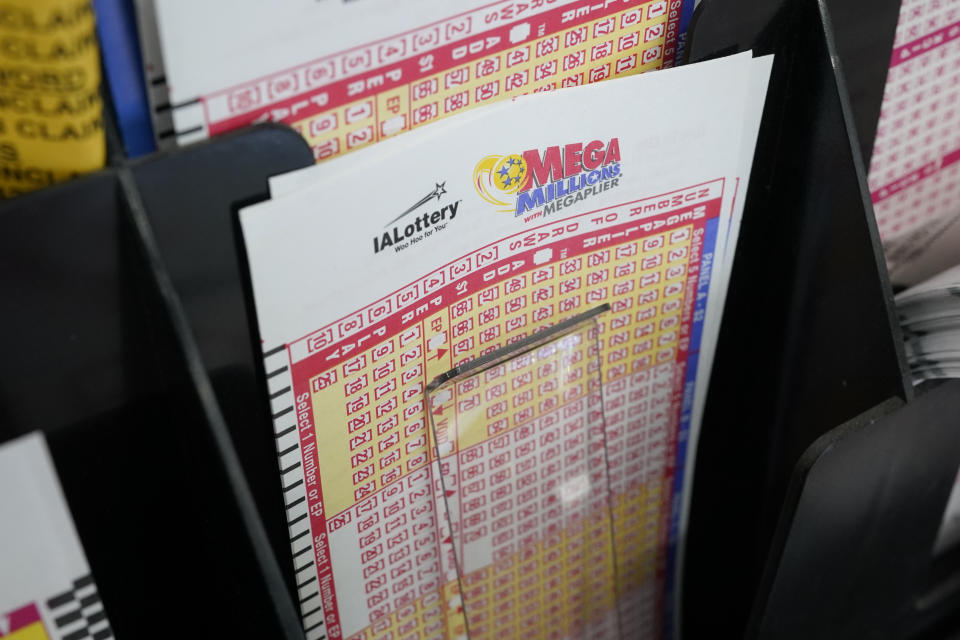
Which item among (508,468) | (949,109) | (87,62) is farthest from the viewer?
(949,109)

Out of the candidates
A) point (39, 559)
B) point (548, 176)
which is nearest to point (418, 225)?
point (548, 176)

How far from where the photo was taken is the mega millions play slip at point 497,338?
1.44 feet

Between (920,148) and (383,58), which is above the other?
(383,58)

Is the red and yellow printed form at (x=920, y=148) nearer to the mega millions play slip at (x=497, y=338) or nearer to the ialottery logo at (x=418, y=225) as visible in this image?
the mega millions play slip at (x=497, y=338)

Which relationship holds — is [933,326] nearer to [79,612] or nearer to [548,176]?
[548,176]

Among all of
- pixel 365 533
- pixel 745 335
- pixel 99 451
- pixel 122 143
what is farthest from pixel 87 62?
pixel 745 335

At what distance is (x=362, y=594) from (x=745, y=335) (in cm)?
29

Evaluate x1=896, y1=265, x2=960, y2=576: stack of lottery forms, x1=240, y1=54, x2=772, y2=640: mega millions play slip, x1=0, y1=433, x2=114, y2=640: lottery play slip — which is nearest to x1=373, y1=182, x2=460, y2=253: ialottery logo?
x1=240, y1=54, x2=772, y2=640: mega millions play slip

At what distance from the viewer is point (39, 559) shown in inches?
15.1

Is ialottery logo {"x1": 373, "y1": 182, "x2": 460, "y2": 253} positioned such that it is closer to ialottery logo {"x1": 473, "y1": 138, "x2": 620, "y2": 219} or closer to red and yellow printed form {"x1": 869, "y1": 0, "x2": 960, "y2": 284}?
ialottery logo {"x1": 473, "y1": 138, "x2": 620, "y2": 219}


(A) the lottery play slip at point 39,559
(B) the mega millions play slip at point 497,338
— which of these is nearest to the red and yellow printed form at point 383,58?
(B) the mega millions play slip at point 497,338

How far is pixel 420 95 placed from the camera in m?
0.43

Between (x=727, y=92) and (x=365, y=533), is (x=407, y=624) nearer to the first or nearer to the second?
(x=365, y=533)

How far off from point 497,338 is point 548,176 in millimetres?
96
